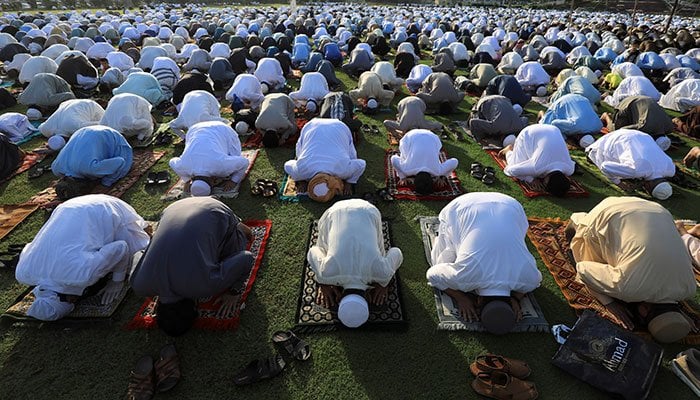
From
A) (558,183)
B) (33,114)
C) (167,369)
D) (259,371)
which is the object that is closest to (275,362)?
(259,371)

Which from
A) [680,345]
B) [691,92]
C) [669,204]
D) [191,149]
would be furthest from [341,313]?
[691,92]

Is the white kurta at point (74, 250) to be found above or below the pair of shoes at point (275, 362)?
above

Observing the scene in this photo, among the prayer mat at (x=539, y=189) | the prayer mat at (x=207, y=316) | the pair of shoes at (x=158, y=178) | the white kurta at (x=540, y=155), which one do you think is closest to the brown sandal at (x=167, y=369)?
the prayer mat at (x=207, y=316)

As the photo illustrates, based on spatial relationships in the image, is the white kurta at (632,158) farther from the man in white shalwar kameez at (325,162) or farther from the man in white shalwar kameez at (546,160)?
the man in white shalwar kameez at (325,162)

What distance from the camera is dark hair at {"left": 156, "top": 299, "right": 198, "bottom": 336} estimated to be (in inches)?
133

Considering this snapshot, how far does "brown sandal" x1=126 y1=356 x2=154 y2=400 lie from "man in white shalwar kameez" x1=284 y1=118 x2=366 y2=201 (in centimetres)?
304

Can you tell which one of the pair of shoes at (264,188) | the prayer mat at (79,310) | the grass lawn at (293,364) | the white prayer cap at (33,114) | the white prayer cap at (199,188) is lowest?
the grass lawn at (293,364)

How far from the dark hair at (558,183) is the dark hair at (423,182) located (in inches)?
71.9

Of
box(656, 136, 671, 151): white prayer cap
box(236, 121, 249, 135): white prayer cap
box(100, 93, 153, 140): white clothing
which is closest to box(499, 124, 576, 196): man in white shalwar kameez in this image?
box(656, 136, 671, 151): white prayer cap

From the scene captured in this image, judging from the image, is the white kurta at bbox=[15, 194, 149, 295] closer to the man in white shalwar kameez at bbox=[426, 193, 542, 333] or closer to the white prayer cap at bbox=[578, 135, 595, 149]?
the man in white shalwar kameez at bbox=[426, 193, 542, 333]

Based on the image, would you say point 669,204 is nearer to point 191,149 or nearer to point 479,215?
point 479,215

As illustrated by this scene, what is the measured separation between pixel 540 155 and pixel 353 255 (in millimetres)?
3944

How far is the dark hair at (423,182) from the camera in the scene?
5734mm

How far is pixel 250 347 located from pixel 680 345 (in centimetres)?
399
